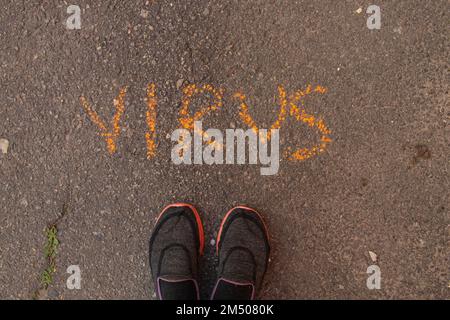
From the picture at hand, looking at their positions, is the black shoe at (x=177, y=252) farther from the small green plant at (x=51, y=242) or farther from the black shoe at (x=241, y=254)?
the small green plant at (x=51, y=242)

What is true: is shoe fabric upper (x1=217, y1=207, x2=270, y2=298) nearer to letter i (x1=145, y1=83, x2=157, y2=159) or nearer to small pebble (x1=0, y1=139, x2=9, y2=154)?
letter i (x1=145, y1=83, x2=157, y2=159)

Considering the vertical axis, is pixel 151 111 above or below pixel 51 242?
above

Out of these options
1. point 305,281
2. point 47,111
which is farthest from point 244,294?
point 47,111

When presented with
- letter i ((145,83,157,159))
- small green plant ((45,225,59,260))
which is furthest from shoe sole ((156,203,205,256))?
small green plant ((45,225,59,260))

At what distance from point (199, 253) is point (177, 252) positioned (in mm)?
124

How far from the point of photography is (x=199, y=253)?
6.95ft

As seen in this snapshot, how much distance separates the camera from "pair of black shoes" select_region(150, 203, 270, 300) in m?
2.03

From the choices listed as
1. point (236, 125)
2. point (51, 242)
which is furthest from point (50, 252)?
point (236, 125)

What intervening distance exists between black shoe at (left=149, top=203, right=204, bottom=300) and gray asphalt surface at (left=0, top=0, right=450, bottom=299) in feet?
0.23

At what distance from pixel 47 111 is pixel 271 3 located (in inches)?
53.9

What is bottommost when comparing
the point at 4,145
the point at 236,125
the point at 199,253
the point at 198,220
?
the point at 199,253

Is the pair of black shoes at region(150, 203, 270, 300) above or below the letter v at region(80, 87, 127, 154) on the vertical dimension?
below

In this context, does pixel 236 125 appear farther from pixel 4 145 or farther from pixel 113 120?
pixel 4 145

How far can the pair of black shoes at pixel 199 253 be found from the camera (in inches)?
79.7
